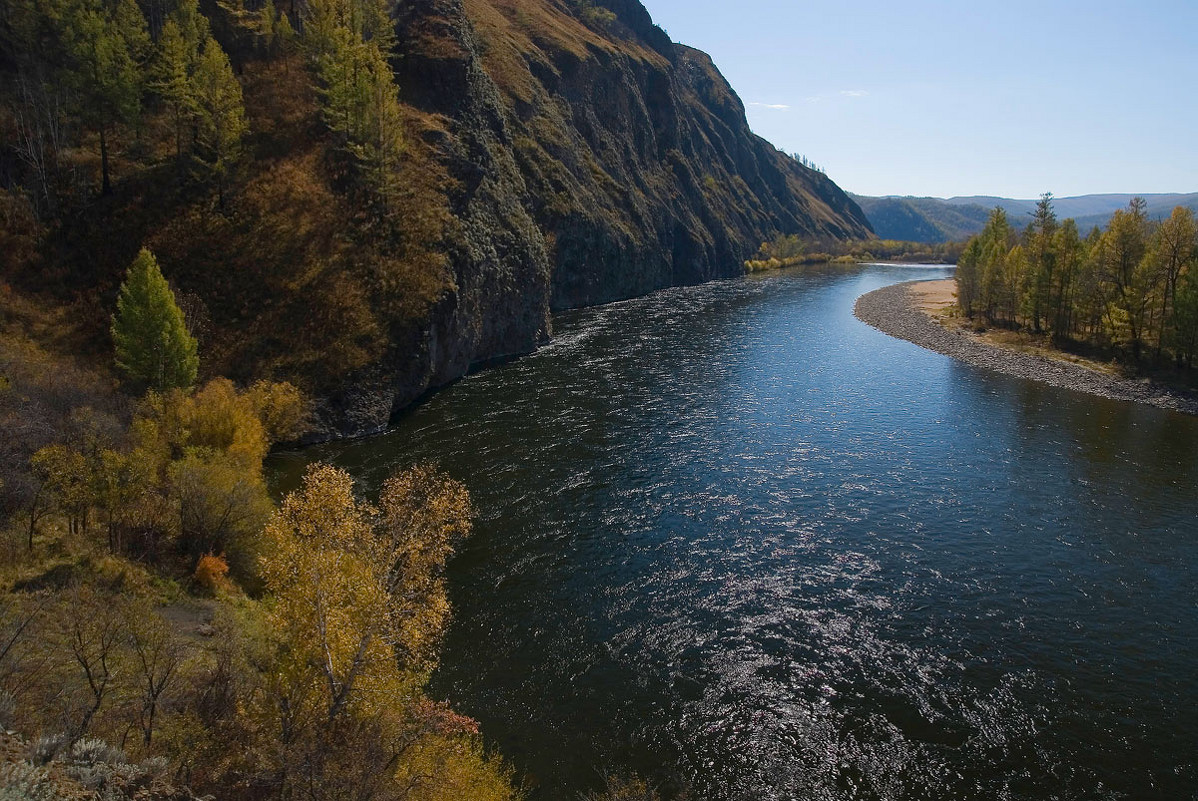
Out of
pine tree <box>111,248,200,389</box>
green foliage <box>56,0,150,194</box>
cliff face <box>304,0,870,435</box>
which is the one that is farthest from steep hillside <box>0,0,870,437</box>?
pine tree <box>111,248,200,389</box>

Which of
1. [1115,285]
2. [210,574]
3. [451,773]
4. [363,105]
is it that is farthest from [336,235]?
[1115,285]

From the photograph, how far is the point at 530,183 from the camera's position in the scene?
118 m

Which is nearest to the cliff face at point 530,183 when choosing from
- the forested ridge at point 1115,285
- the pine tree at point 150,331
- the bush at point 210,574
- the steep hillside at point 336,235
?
the steep hillside at point 336,235

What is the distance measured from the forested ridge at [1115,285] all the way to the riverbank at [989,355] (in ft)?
19.4

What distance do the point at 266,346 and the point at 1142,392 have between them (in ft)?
302

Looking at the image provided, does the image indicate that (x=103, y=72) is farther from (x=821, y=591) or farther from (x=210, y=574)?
(x=821, y=591)

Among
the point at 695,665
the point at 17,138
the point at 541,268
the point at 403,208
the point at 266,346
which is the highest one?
the point at 17,138

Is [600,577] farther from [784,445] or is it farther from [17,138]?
[17,138]

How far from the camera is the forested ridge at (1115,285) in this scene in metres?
76.0

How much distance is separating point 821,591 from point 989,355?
75011 millimetres

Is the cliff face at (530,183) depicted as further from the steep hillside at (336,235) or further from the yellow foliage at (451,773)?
the yellow foliage at (451,773)

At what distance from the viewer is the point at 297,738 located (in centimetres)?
1870

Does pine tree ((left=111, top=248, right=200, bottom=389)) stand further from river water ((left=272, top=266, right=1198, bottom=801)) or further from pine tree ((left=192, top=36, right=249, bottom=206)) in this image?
pine tree ((left=192, top=36, right=249, bottom=206))

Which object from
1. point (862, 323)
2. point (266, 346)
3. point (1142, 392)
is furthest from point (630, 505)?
point (862, 323)
